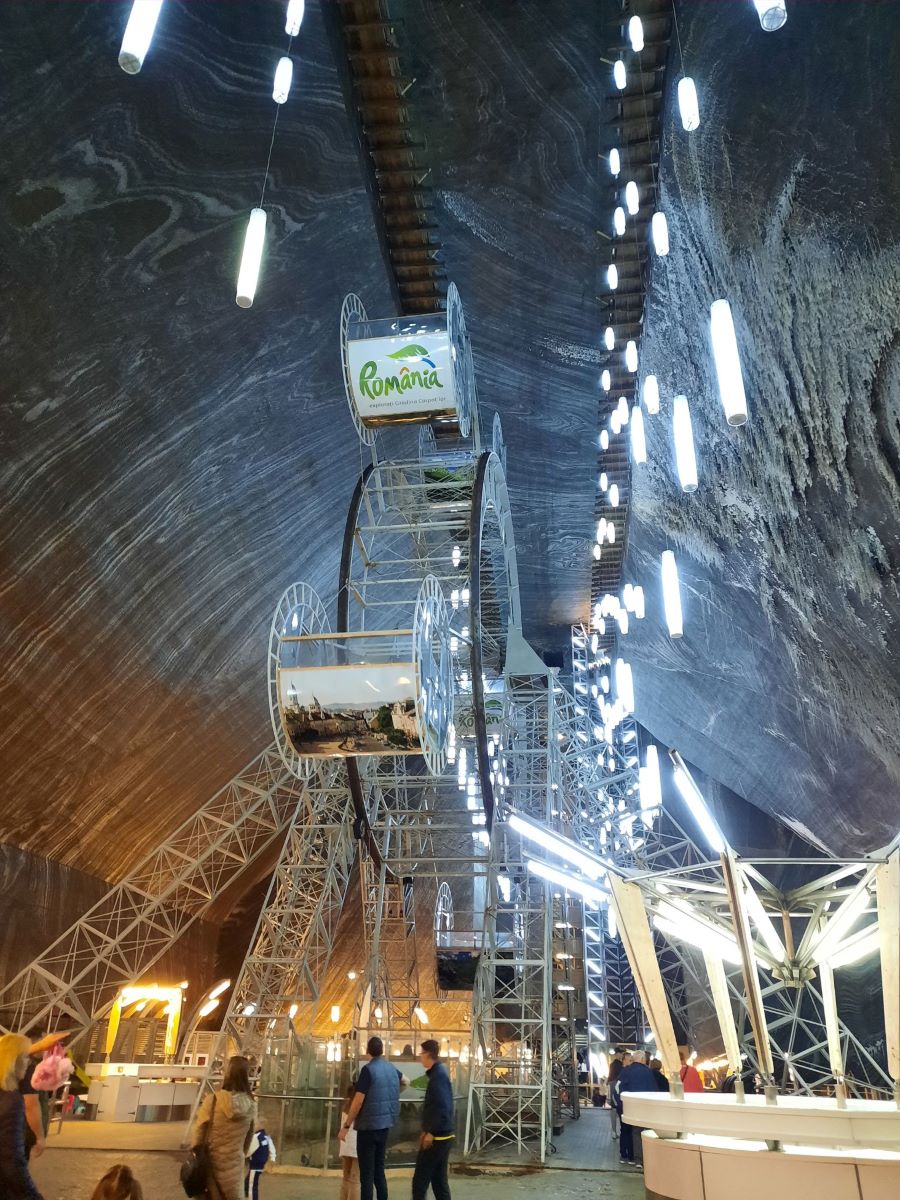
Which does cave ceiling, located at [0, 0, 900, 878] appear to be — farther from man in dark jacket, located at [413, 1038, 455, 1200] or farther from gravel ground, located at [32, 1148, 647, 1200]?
man in dark jacket, located at [413, 1038, 455, 1200]

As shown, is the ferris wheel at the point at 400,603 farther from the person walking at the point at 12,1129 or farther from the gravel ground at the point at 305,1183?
the person walking at the point at 12,1129

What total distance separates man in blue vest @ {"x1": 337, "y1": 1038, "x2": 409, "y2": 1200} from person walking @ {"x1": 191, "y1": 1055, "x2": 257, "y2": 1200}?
166 centimetres

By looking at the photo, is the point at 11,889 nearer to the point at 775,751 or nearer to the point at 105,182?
the point at 105,182

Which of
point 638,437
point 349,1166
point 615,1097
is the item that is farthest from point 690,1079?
point 638,437

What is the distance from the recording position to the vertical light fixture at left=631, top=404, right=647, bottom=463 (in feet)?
46.8

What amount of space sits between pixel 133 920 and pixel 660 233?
16400mm

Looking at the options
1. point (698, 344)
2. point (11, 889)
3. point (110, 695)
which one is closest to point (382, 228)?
point (698, 344)

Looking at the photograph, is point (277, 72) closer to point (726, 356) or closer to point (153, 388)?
point (153, 388)

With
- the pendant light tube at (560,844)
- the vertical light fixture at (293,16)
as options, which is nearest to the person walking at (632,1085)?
the pendant light tube at (560,844)

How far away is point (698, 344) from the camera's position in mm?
11492

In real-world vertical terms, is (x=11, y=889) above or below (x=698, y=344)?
below

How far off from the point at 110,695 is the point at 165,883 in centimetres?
722

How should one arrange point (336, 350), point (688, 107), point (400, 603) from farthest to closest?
point (336, 350) < point (400, 603) < point (688, 107)

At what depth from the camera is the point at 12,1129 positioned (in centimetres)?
429
